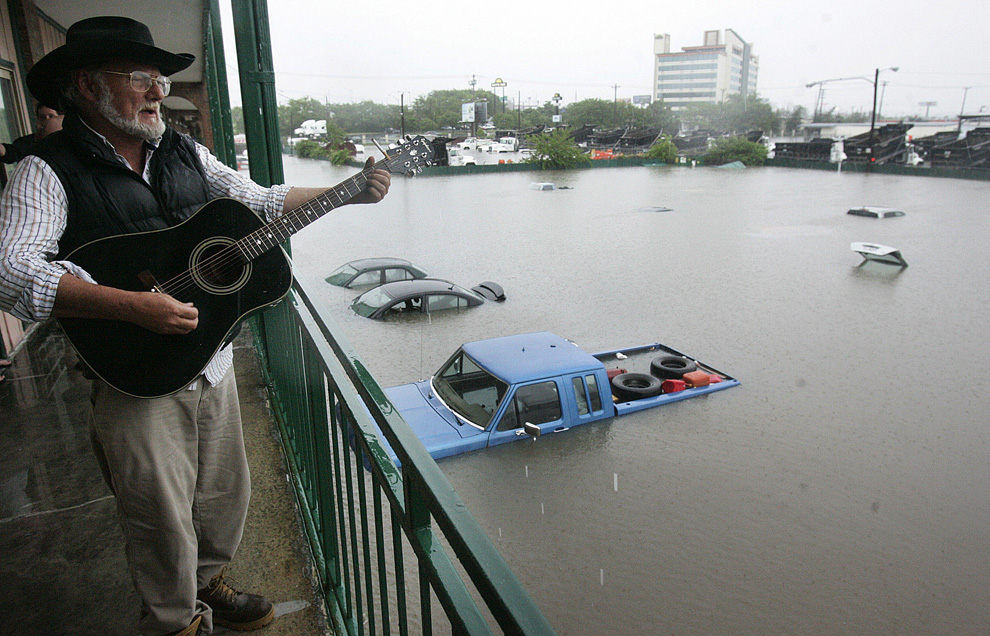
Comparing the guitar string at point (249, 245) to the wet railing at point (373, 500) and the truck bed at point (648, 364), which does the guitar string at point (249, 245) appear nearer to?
the wet railing at point (373, 500)

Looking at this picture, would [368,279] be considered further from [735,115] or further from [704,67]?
[735,115]

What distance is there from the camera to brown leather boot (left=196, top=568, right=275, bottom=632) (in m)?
1.45

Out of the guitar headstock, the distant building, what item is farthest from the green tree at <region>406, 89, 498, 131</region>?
the guitar headstock

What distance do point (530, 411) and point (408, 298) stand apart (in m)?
9.00

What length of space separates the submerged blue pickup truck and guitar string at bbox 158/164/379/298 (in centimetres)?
494

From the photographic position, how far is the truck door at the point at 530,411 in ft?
22.4

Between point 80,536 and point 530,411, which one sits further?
point 530,411

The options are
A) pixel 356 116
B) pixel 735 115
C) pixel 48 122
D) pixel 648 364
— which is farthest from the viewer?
pixel 735 115

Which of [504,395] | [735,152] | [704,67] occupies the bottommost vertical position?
[504,395]

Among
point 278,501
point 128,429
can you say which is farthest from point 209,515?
point 278,501

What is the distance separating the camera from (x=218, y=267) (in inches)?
53.2

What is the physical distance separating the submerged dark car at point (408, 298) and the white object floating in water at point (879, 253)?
2418 centimetres

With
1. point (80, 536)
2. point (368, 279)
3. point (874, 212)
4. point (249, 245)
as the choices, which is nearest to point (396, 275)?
point (368, 279)

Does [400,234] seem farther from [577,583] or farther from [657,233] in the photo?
[577,583]
